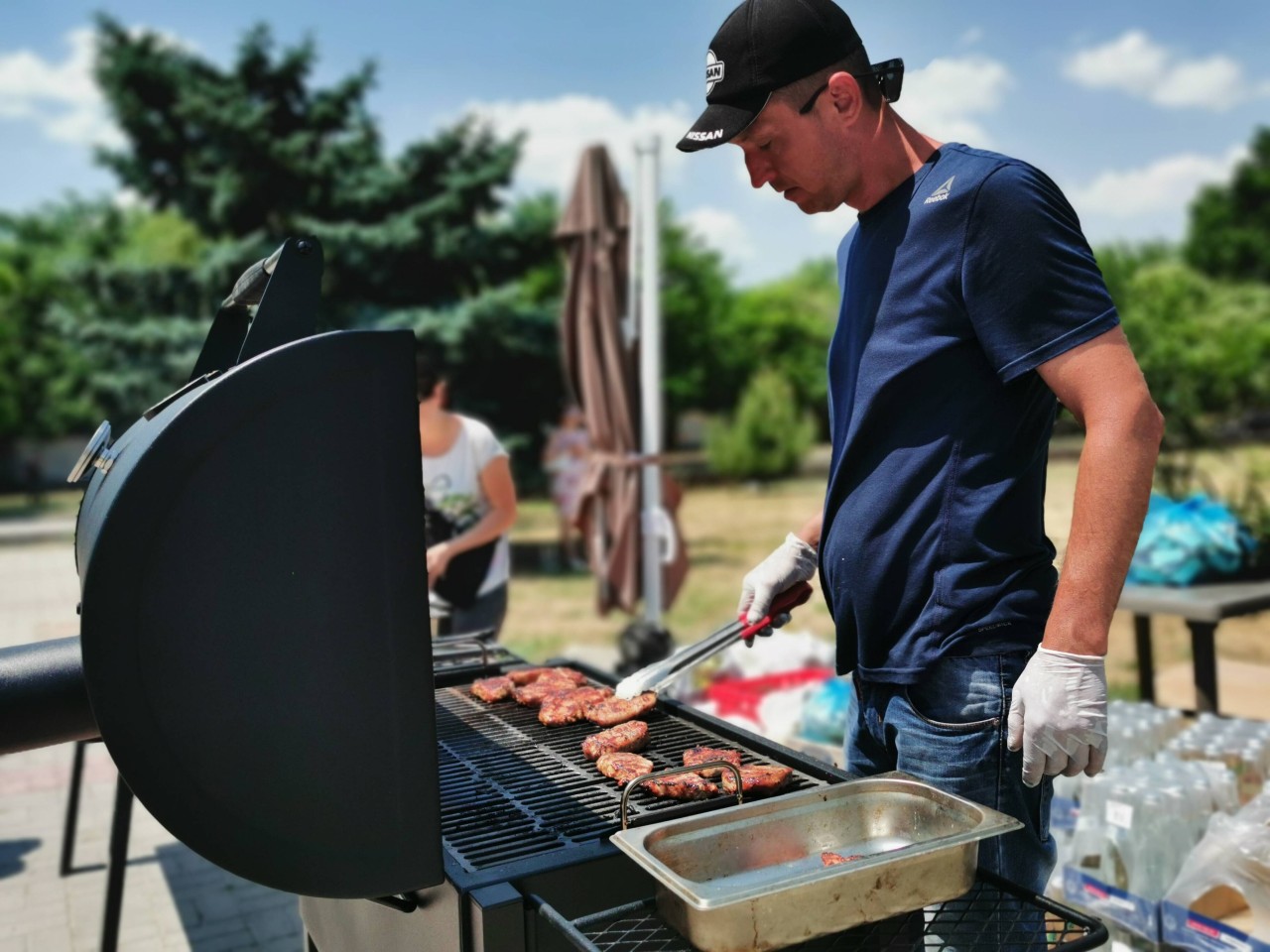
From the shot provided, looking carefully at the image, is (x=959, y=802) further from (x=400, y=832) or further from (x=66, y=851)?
(x=66, y=851)

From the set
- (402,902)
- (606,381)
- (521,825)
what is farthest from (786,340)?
(402,902)

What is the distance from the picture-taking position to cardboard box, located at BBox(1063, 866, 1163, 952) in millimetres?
2482

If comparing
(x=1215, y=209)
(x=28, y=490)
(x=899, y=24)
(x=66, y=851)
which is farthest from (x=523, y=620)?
(x=1215, y=209)

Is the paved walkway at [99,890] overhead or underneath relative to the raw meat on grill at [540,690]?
underneath

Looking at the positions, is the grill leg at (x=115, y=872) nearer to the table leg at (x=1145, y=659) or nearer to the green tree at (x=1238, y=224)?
the table leg at (x=1145, y=659)

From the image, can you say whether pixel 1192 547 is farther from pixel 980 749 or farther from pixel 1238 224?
pixel 1238 224

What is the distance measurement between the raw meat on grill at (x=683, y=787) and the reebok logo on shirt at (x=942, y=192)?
1.02 m

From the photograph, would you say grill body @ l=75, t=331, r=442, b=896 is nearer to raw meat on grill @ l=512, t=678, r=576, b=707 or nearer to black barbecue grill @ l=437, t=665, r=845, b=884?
black barbecue grill @ l=437, t=665, r=845, b=884

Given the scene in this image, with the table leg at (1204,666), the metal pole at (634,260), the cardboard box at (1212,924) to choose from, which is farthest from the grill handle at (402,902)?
the metal pole at (634,260)

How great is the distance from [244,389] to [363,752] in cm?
50

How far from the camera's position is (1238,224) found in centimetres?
3928

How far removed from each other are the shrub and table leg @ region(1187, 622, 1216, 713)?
66.4 ft

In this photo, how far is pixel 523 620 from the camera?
33.0 feet

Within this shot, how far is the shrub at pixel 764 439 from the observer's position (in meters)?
24.3
